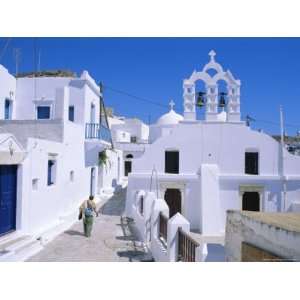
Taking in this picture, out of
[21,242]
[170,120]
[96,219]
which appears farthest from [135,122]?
[21,242]

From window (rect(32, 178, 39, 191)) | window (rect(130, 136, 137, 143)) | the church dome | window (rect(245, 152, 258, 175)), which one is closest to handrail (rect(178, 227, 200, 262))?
window (rect(32, 178, 39, 191))

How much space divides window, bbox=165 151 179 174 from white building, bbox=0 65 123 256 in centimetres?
280

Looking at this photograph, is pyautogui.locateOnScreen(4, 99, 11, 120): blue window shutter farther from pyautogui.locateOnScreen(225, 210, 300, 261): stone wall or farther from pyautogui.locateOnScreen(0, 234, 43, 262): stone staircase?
pyautogui.locateOnScreen(225, 210, 300, 261): stone wall

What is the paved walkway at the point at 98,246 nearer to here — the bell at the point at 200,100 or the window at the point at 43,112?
the window at the point at 43,112

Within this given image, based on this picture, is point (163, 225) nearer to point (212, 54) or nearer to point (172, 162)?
point (172, 162)

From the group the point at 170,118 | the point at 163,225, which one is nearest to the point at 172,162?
the point at 163,225

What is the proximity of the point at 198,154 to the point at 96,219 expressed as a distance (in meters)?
4.96

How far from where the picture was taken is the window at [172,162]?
1380cm

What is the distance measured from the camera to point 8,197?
24.8 feet

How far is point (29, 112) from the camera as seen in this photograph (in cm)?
1366

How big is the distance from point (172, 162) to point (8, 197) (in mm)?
7557

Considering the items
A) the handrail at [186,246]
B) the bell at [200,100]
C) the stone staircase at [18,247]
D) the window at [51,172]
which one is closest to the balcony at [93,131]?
the window at [51,172]

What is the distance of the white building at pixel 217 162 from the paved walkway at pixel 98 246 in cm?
301

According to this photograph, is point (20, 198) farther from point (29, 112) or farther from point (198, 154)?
point (198, 154)
